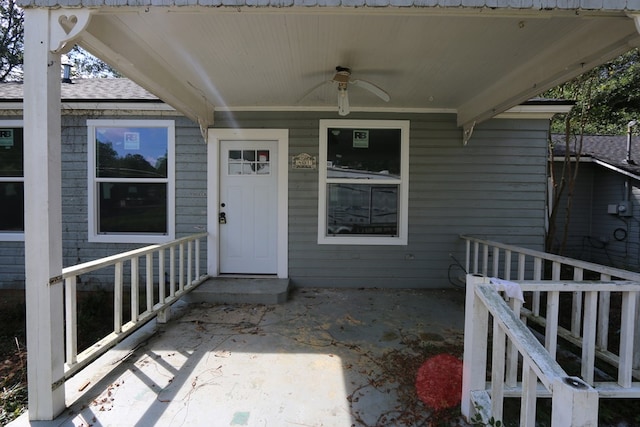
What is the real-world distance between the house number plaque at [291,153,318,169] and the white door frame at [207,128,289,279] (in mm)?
103

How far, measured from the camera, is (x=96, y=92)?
482 centimetres

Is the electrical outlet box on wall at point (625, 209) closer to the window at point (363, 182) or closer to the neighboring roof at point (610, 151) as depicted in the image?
the neighboring roof at point (610, 151)

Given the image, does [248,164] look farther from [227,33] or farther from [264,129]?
[227,33]

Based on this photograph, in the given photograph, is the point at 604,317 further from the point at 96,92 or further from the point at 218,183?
the point at 96,92

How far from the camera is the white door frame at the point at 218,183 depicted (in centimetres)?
458

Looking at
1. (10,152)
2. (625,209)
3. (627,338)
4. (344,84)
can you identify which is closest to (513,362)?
(627,338)

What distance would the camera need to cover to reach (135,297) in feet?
9.46

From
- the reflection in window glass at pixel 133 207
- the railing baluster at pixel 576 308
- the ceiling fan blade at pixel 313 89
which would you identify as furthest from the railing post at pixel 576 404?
the reflection in window glass at pixel 133 207

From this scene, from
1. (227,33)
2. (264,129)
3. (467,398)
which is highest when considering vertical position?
(227,33)

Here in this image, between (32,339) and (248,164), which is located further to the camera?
(248,164)

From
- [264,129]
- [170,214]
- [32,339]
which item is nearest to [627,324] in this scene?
[32,339]

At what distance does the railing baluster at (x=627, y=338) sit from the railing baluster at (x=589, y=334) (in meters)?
0.20

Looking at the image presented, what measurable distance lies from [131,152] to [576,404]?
17.2 feet

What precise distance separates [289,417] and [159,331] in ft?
6.12
